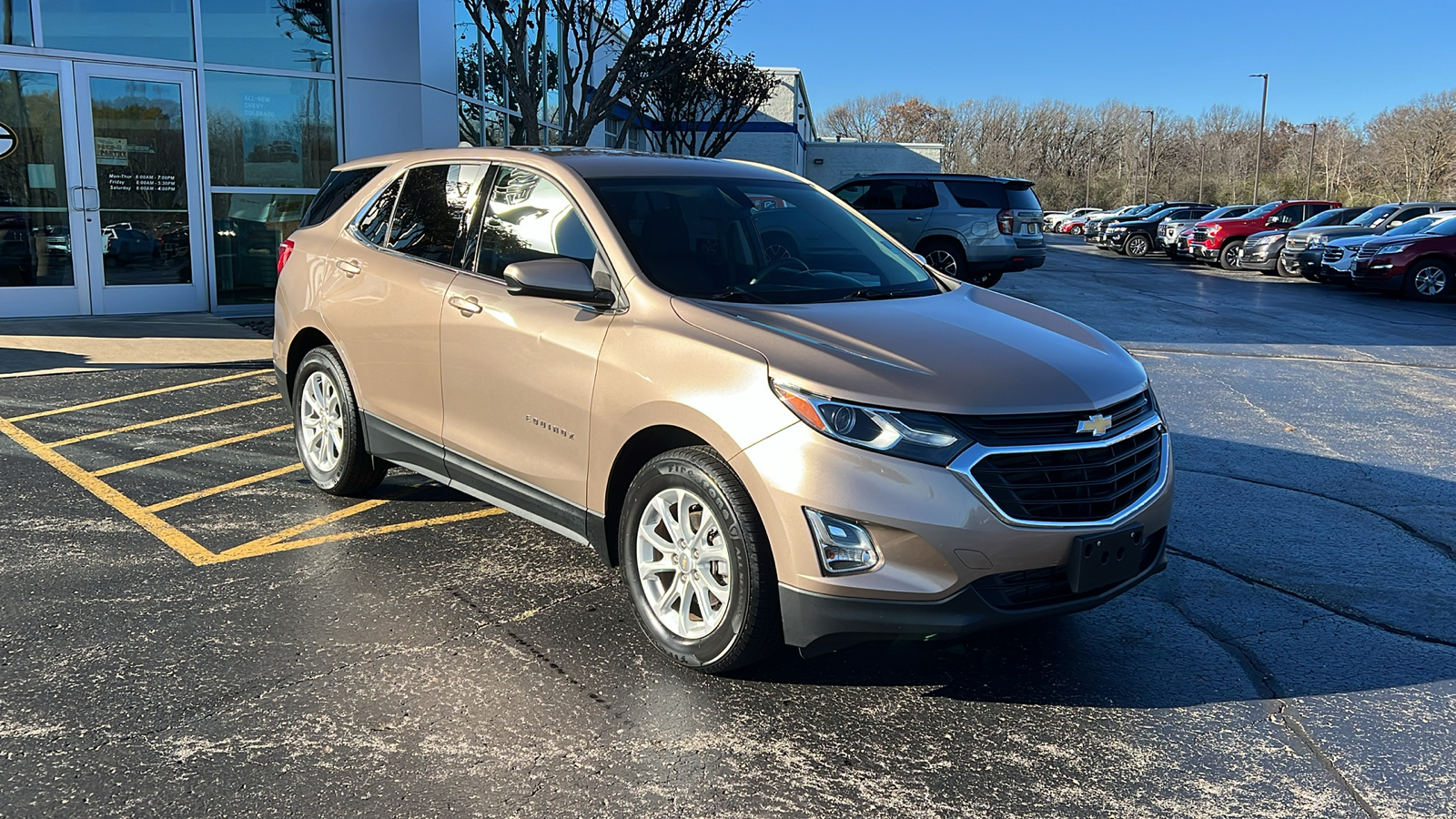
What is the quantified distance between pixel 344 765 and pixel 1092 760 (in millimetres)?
2121

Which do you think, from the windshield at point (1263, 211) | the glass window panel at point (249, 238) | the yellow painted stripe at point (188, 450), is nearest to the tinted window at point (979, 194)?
the glass window panel at point (249, 238)

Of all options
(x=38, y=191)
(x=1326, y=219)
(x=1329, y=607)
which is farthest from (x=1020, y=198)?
(x=1329, y=607)

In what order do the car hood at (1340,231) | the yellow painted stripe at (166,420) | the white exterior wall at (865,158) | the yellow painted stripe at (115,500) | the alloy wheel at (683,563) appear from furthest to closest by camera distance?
1. the white exterior wall at (865,158)
2. the car hood at (1340,231)
3. the yellow painted stripe at (166,420)
4. the yellow painted stripe at (115,500)
5. the alloy wheel at (683,563)

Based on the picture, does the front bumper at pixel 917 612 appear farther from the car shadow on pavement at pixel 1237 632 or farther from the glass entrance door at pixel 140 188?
the glass entrance door at pixel 140 188

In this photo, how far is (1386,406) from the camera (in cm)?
891

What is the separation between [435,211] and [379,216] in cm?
53

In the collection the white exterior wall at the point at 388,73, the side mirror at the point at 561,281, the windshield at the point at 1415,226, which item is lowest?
the side mirror at the point at 561,281

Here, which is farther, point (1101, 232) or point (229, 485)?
point (1101, 232)

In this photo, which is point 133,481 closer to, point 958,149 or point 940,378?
point 940,378

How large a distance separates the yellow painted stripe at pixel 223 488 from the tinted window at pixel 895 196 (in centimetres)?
1297

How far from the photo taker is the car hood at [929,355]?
3.35 meters

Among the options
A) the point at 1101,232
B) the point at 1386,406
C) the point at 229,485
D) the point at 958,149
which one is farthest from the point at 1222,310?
the point at 958,149

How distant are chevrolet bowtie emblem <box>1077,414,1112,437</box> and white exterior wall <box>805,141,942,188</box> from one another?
50437 mm

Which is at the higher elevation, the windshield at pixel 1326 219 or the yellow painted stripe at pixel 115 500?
the windshield at pixel 1326 219
